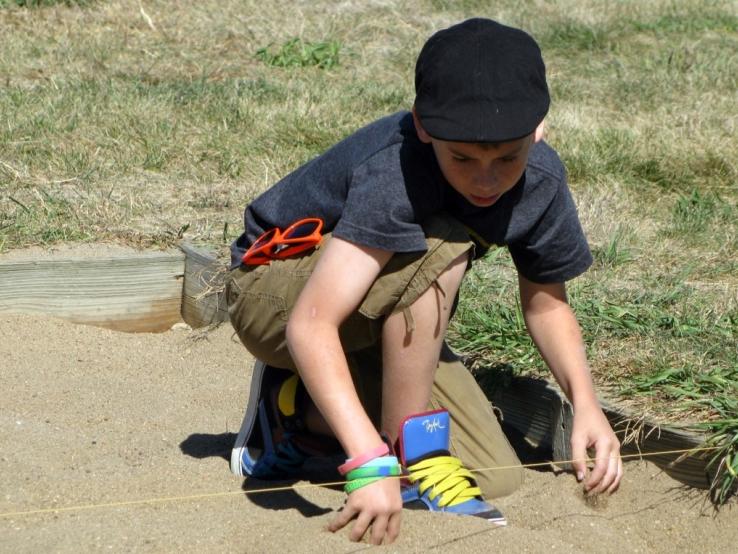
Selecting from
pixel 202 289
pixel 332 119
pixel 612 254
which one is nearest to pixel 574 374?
pixel 612 254

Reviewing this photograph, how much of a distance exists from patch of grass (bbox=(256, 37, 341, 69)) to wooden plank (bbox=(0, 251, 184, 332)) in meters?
2.78

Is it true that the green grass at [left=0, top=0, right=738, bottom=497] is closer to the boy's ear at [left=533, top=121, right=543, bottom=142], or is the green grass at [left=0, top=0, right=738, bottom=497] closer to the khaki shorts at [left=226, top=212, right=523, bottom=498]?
the khaki shorts at [left=226, top=212, right=523, bottom=498]

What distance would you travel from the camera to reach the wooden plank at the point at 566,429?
2709mm

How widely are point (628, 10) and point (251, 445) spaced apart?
5.46 meters

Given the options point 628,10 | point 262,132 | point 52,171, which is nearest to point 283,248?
point 52,171

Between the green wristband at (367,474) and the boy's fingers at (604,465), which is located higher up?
the green wristband at (367,474)

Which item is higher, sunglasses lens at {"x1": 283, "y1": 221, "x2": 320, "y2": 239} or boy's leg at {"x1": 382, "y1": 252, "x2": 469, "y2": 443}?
sunglasses lens at {"x1": 283, "y1": 221, "x2": 320, "y2": 239}

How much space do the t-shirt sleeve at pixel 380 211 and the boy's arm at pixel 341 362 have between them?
0.03 meters

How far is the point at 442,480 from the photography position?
99.6 inches

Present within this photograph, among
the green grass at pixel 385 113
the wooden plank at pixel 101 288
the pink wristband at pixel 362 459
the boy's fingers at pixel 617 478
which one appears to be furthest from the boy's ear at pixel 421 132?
the wooden plank at pixel 101 288

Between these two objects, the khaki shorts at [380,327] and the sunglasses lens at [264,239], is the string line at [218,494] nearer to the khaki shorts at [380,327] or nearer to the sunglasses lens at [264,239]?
the khaki shorts at [380,327]

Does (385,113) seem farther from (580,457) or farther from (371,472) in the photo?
(371,472)

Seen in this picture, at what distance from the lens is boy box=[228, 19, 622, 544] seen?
2205 millimetres

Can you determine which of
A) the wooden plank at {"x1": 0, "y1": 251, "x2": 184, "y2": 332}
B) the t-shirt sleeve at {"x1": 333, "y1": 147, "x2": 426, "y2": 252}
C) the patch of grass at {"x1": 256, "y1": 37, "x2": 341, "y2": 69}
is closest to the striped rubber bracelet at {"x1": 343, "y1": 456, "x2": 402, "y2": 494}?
the t-shirt sleeve at {"x1": 333, "y1": 147, "x2": 426, "y2": 252}
